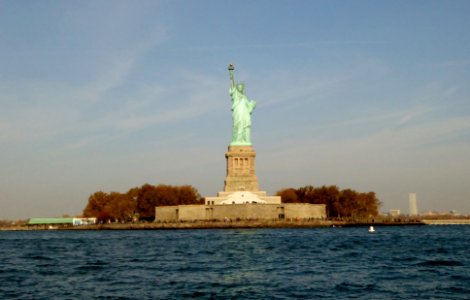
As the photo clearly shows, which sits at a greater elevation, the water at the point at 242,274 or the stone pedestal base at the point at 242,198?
the stone pedestal base at the point at 242,198

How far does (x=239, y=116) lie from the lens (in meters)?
87.5

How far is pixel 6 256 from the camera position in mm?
38750

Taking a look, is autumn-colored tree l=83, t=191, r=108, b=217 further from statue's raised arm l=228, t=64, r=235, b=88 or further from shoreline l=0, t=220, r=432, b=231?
statue's raised arm l=228, t=64, r=235, b=88

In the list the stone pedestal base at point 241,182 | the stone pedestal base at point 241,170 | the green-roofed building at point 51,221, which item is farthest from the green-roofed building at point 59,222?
the stone pedestal base at point 241,170

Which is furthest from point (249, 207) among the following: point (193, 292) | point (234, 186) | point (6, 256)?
point (193, 292)

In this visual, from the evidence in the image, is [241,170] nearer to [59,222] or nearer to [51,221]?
[59,222]

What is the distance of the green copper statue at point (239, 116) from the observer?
286 ft

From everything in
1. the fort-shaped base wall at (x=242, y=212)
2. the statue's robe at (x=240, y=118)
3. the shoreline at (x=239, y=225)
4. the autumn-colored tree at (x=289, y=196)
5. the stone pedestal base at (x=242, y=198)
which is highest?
the statue's robe at (x=240, y=118)

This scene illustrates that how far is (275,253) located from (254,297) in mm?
15984

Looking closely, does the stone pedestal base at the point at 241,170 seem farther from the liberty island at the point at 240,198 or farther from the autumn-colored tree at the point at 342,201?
the autumn-colored tree at the point at 342,201

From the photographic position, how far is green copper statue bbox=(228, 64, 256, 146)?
286 ft

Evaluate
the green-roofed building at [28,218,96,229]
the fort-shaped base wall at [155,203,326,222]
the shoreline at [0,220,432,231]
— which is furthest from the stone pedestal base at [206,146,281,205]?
the green-roofed building at [28,218,96,229]

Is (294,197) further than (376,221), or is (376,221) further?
(294,197)

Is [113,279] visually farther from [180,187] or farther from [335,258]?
[180,187]
